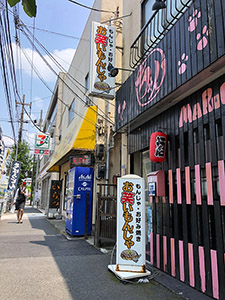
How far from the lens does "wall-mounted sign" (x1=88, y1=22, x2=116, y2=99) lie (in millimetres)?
7508

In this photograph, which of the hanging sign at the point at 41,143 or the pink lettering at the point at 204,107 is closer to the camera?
the pink lettering at the point at 204,107

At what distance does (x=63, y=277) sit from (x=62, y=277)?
0.02 m

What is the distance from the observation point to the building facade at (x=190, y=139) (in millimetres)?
3264

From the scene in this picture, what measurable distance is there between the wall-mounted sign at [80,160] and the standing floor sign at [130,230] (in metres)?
4.62

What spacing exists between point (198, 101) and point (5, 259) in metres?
5.22

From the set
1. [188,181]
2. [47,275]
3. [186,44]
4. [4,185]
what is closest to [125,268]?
[47,275]

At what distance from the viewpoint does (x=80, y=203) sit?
25.7 ft

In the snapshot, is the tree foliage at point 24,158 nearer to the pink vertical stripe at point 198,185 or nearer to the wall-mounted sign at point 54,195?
the wall-mounted sign at point 54,195

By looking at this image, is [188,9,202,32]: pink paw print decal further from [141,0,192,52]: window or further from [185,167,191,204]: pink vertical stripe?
[185,167,191,204]: pink vertical stripe

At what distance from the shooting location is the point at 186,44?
3787 mm

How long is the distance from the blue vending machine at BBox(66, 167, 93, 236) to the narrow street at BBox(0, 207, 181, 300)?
1.37 m

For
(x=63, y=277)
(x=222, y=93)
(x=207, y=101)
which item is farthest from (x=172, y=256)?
(x=222, y=93)

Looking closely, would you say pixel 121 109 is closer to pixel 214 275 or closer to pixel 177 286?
pixel 177 286

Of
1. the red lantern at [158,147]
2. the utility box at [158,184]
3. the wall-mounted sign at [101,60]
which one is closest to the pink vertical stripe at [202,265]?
the utility box at [158,184]
